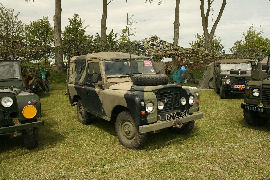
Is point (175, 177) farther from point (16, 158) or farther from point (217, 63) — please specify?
point (217, 63)

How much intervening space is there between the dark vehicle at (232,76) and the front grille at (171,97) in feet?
21.4

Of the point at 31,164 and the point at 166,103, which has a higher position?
the point at 166,103

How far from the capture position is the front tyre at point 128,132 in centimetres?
465

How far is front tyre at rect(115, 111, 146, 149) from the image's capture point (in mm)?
4648

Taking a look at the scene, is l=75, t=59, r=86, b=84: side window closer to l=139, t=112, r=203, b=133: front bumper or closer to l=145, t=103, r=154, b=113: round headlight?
l=145, t=103, r=154, b=113: round headlight

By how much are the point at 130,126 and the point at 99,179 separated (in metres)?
1.33

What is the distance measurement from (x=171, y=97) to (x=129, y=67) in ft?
5.25

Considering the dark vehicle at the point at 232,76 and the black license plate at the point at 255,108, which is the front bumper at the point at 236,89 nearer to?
the dark vehicle at the point at 232,76

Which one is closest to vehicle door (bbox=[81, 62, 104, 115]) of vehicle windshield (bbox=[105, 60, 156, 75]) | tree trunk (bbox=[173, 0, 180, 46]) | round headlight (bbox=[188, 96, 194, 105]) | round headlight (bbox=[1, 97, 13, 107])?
vehicle windshield (bbox=[105, 60, 156, 75])

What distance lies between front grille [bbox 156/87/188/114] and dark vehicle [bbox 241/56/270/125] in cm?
205

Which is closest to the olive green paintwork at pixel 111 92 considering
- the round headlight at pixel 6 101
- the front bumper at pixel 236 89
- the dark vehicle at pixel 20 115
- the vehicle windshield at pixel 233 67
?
the dark vehicle at pixel 20 115

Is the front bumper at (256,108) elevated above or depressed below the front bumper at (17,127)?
above

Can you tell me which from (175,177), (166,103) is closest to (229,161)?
(175,177)

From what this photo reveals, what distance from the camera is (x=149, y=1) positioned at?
21219 mm
